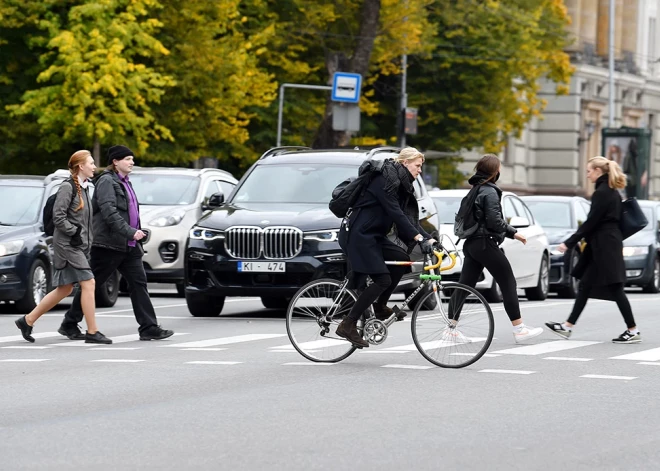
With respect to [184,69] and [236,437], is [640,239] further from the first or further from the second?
[236,437]

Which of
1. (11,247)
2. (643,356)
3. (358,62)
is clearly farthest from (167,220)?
(358,62)

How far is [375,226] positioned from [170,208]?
1028 cm

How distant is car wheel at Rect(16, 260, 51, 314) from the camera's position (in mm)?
19000

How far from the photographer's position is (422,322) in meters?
12.8

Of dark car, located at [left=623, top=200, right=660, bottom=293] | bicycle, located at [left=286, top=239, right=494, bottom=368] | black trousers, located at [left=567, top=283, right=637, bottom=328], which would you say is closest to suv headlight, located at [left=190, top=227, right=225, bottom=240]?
black trousers, located at [left=567, top=283, right=637, bottom=328]

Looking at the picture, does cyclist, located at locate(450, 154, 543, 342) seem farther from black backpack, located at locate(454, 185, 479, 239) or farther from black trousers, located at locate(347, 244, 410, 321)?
black trousers, located at locate(347, 244, 410, 321)

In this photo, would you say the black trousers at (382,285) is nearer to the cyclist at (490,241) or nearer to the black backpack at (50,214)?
the cyclist at (490,241)

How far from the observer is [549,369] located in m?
12.8

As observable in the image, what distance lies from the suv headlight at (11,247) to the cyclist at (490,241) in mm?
6076

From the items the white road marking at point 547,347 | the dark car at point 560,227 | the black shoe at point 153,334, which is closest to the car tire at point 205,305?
the black shoe at point 153,334

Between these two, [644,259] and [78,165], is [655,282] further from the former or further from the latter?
[78,165]

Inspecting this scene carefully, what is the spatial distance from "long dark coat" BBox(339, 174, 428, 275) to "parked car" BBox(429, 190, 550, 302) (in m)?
9.15

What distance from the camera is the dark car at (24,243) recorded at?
736 inches

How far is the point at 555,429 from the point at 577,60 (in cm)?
6167
